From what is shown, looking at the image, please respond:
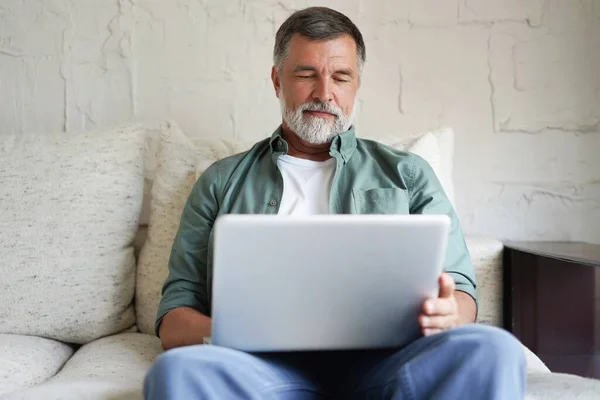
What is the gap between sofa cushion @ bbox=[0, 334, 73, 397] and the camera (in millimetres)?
1203

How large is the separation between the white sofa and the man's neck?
163mm

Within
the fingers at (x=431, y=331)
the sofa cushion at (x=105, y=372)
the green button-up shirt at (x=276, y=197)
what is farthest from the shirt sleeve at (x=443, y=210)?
the sofa cushion at (x=105, y=372)

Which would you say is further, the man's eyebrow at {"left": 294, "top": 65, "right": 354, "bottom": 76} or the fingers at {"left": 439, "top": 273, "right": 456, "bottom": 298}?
the man's eyebrow at {"left": 294, "top": 65, "right": 354, "bottom": 76}

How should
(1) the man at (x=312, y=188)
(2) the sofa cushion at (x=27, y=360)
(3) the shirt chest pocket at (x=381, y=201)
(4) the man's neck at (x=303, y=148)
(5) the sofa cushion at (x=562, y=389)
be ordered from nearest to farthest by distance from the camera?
(5) the sofa cushion at (x=562, y=389) → (1) the man at (x=312, y=188) → (2) the sofa cushion at (x=27, y=360) → (3) the shirt chest pocket at (x=381, y=201) → (4) the man's neck at (x=303, y=148)

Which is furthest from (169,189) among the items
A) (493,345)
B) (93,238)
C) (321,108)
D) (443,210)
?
(493,345)

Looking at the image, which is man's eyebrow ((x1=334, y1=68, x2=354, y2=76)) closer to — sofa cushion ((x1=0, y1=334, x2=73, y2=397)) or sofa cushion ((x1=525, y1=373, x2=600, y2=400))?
sofa cushion ((x1=525, y1=373, x2=600, y2=400))

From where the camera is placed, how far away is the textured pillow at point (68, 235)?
1.44 metres

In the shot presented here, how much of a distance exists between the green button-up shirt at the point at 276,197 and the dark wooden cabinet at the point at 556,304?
0.76ft

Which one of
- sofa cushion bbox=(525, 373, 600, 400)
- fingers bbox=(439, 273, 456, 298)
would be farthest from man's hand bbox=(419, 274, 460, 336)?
sofa cushion bbox=(525, 373, 600, 400)

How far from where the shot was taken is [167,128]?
5.20 feet

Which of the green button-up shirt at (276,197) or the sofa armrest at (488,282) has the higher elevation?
the green button-up shirt at (276,197)

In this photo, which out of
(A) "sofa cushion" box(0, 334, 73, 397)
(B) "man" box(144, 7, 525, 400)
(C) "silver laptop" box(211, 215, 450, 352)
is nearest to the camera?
(C) "silver laptop" box(211, 215, 450, 352)

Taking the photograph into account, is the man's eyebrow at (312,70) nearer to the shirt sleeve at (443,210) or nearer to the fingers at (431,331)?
the shirt sleeve at (443,210)

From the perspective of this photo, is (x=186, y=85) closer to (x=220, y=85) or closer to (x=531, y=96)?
(x=220, y=85)
